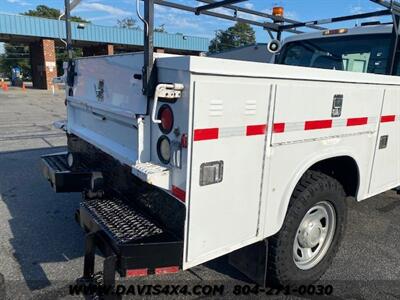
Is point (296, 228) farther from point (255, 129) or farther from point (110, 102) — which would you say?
point (110, 102)

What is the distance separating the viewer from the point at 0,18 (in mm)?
26078

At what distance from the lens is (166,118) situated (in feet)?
6.84

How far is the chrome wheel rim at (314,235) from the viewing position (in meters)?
2.90

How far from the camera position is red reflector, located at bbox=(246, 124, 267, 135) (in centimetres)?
217

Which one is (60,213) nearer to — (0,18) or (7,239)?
(7,239)

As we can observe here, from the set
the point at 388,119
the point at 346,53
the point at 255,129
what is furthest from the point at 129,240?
the point at 346,53

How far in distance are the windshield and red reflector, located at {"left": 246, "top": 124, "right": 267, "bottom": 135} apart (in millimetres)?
2378

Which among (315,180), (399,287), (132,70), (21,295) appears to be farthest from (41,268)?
(399,287)

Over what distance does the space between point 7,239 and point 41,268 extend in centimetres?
76

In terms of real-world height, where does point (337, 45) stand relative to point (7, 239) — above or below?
above

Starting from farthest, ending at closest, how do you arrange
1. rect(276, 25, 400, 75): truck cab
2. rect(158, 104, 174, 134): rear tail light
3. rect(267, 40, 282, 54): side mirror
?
rect(267, 40, 282, 54): side mirror, rect(276, 25, 400, 75): truck cab, rect(158, 104, 174, 134): rear tail light

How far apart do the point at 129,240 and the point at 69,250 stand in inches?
61.7

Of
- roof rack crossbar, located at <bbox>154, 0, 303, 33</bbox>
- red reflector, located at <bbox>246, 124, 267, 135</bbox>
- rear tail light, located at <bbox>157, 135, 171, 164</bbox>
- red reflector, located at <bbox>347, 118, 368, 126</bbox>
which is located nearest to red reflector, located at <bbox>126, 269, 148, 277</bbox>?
rear tail light, located at <bbox>157, 135, 171, 164</bbox>

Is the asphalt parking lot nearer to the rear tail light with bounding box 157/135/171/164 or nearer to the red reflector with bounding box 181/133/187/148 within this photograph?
the rear tail light with bounding box 157/135/171/164
